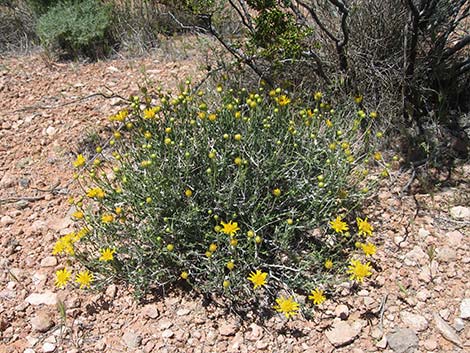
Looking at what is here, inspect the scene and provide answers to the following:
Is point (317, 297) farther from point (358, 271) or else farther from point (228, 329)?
point (228, 329)

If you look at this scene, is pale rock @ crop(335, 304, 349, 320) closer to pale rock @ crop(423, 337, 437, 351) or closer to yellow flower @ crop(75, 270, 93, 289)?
pale rock @ crop(423, 337, 437, 351)

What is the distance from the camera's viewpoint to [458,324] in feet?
7.93

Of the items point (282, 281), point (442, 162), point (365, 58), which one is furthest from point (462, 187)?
point (282, 281)

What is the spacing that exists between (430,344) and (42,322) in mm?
1960

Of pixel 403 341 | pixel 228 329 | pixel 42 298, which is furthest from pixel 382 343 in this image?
pixel 42 298

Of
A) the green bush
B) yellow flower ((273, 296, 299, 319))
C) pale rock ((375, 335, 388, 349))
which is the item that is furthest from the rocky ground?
the green bush

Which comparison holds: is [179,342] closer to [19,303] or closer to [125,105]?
[19,303]

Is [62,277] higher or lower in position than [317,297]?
lower

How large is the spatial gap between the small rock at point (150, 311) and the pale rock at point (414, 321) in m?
1.26

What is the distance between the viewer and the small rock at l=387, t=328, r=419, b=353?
92.6 inches

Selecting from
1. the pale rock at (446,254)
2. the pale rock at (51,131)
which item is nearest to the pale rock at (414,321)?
the pale rock at (446,254)

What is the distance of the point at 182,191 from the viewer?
271cm

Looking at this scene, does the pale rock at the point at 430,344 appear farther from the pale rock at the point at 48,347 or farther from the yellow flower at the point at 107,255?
the pale rock at the point at 48,347

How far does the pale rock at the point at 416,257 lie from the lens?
8.99ft
